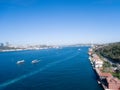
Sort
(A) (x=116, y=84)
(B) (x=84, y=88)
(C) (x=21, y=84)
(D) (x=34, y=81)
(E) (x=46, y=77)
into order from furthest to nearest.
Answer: (E) (x=46, y=77) → (D) (x=34, y=81) → (C) (x=21, y=84) → (B) (x=84, y=88) → (A) (x=116, y=84)

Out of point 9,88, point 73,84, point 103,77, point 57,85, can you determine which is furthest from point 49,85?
point 103,77

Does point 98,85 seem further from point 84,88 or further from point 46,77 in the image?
point 46,77

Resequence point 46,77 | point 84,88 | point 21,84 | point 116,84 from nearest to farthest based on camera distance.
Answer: point 116,84 → point 84,88 → point 21,84 → point 46,77

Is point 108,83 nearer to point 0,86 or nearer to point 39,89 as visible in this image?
point 39,89

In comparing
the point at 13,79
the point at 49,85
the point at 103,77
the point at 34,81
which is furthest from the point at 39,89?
the point at 103,77

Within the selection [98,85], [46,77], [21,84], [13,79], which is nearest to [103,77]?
[98,85]

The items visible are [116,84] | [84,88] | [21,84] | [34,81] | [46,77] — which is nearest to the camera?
[116,84]

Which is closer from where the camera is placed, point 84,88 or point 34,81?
point 84,88

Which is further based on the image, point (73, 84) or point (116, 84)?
point (73, 84)
